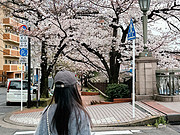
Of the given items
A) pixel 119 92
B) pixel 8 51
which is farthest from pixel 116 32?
pixel 8 51

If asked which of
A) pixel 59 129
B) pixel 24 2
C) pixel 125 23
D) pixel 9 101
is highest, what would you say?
pixel 24 2

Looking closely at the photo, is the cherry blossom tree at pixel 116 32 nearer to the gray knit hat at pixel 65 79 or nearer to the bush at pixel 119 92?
the bush at pixel 119 92

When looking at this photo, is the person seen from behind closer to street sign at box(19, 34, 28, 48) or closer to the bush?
the bush

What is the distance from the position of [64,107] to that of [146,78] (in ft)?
28.8

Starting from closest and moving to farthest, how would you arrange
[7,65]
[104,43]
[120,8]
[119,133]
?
[119,133] → [120,8] → [104,43] → [7,65]

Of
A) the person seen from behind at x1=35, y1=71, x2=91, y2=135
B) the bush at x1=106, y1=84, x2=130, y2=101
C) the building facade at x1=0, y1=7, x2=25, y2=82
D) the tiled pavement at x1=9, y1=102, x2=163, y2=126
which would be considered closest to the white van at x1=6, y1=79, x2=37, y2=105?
the tiled pavement at x1=9, y1=102, x2=163, y2=126

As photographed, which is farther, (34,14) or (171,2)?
(34,14)

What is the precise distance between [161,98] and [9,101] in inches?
404

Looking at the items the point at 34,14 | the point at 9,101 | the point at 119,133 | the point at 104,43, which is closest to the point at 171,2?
the point at 104,43

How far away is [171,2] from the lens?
12.8 meters

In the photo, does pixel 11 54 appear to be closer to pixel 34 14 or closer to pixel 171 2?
A: pixel 34 14

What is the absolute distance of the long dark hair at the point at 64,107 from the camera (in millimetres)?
1950

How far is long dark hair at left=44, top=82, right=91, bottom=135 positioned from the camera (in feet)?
6.40

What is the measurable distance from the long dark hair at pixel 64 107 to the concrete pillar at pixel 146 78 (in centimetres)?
861
